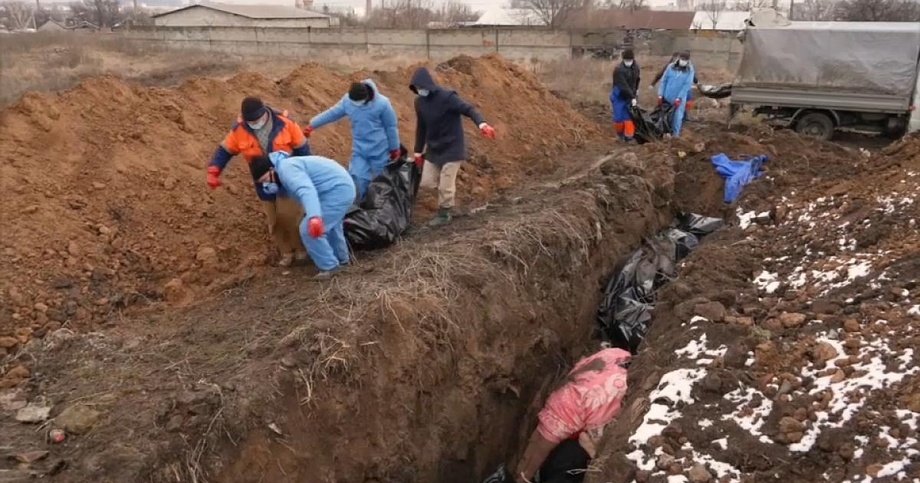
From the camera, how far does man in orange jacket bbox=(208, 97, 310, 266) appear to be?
5559 millimetres

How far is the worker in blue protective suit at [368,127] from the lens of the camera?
21.0 feet

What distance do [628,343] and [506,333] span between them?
4.03 feet

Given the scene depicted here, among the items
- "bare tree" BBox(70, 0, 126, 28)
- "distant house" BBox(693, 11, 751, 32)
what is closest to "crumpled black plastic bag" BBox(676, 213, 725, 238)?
"distant house" BBox(693, 11, 751, 32)

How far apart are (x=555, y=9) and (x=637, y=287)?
39.8 m

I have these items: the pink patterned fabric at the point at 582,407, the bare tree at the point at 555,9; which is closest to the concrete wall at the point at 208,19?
the bare tree at the point at 555,9

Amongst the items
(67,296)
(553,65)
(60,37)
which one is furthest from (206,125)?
(60,37)

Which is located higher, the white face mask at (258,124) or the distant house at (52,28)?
the distant house at (52,28)

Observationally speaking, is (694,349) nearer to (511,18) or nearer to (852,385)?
(852,385)

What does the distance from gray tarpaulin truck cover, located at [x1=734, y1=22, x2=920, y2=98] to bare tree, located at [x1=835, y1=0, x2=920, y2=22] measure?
69.5 ft

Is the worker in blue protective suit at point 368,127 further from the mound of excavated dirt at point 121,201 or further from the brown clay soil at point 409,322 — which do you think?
the mound of excavated dirt at point 121,201

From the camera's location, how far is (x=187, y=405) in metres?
3.63

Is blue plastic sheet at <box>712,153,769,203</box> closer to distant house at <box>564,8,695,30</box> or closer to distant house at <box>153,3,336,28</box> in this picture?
distant house at <box>564,8,695,30</box>

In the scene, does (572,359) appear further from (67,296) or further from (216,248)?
(67,296)

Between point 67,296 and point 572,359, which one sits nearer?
point 67,296
